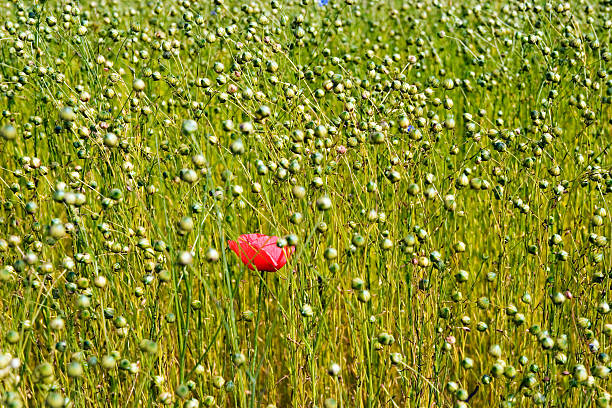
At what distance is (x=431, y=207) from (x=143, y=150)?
1.12 metres

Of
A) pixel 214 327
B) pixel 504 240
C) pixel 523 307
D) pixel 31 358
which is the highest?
pixel 504 240

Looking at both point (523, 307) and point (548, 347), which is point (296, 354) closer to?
point (548, 347)

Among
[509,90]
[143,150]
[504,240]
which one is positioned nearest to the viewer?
[504,240]

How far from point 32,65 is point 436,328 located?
186 centimetres

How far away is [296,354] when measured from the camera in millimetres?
1797

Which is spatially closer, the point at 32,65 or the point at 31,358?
the point at 31,358

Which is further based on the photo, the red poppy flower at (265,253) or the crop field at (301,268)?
the red poppy flower at (265,253)

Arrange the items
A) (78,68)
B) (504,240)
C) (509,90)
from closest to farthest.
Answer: (504,240), (509,90), (78,68)

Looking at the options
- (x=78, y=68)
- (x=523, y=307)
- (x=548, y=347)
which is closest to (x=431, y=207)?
(x=523, y=307)

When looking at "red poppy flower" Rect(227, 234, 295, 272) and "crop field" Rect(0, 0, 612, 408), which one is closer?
"crop field" Rect(0, 0, 612, 408)

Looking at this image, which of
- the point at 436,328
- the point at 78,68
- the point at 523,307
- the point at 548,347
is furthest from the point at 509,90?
the point at 78,68

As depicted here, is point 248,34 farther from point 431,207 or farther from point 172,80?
point 431,207

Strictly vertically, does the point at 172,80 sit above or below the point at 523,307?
above

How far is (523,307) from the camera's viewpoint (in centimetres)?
215
